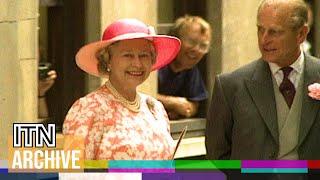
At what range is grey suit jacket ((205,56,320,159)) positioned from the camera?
15.8 feet

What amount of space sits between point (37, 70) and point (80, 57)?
7.78ft

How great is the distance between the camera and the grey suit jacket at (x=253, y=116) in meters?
4.82

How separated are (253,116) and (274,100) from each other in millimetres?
137

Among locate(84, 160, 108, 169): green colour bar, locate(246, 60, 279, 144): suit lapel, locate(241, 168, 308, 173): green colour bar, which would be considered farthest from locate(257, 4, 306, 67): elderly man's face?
locate(84, 160, 108, 169): green colour bar

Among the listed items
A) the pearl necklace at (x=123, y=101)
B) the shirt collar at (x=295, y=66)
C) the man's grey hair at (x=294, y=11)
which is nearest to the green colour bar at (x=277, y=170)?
the shirt collar at (x=295, y=66)

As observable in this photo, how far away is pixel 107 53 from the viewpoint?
4852mm

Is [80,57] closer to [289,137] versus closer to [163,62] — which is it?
[163,62]

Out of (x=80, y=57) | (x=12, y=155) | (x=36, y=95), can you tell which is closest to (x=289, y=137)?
(x=80, y=57)

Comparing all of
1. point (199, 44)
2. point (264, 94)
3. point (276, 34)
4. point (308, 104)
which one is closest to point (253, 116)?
point (264, 94)

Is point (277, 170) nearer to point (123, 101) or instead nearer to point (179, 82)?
point (123, 101)

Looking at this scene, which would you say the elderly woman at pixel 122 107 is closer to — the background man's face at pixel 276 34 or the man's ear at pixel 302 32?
the background man's face at pixel 276 34

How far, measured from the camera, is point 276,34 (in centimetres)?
479

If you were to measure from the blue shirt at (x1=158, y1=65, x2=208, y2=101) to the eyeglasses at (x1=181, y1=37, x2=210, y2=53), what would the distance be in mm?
189

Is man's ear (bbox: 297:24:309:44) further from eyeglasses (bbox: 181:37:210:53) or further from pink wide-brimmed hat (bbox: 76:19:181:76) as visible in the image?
eyeglasses (bbox: 181:37:210:53)
